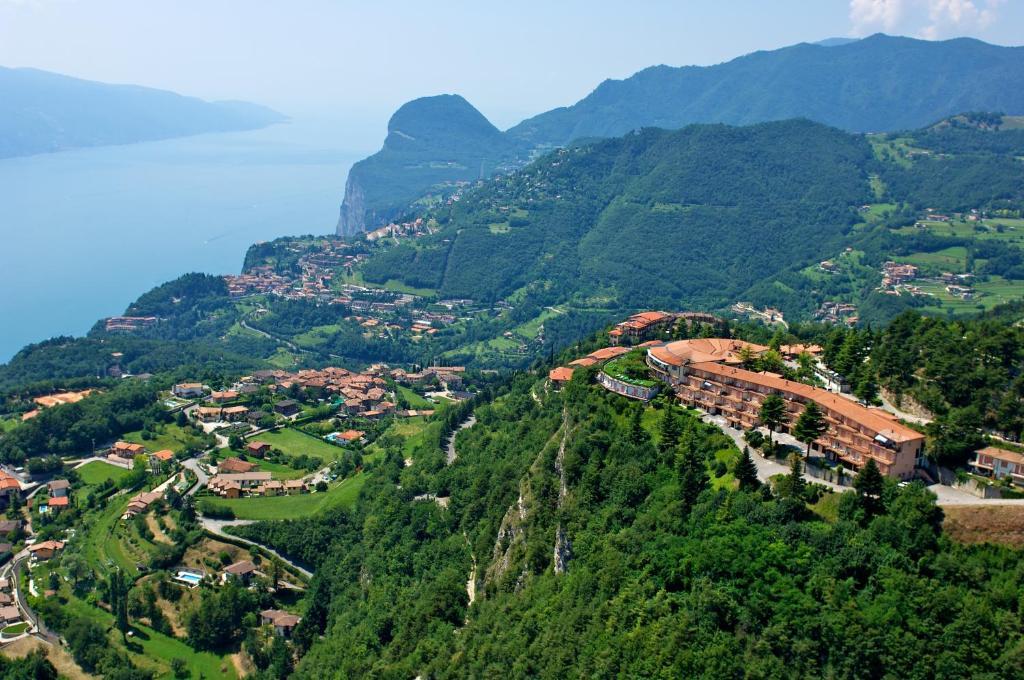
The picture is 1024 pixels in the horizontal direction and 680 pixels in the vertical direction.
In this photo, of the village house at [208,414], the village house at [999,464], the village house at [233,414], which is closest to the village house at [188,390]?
the village house at [208,414]

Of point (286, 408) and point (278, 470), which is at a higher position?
point (286, 408)

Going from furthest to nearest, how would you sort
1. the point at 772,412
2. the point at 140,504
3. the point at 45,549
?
the point at 140,504 < the point at 45,549 < the point at 772,412

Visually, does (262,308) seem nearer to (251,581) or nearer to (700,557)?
(251,581)

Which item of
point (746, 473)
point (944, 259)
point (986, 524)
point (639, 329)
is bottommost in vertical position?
point (944, 259)

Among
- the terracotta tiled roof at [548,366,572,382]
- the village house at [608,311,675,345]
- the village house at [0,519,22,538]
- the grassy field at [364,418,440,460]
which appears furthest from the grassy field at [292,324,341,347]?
the terracotta tiled roof at [548,366,572,382]

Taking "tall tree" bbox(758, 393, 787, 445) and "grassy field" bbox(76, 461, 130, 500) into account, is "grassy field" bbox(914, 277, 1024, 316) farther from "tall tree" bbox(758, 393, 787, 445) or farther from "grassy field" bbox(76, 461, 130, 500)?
"grassy field" bbox(76, 461, 130, 500)

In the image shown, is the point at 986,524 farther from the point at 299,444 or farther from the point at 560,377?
the point at 299,444

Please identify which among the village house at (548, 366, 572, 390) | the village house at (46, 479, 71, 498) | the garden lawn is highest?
the village house at (548, 366, 572, 390)

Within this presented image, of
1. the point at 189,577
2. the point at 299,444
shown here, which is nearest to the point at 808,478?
the point at 189,577

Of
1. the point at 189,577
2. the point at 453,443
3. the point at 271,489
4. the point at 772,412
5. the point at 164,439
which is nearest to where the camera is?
the point at 772,412
